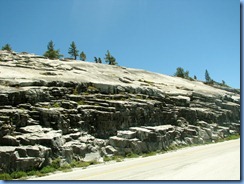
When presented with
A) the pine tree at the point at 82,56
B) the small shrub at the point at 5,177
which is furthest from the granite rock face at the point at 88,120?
the pine tree at the point at 82,56

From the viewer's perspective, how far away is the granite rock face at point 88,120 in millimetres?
18969

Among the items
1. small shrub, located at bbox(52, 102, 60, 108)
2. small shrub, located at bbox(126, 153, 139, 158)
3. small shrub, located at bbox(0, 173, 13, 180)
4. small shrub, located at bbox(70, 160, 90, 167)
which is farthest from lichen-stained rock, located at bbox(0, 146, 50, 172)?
small shrub, located at bbox(126, 153, 139, 158)

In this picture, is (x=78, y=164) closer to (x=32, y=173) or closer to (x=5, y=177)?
(x=32, y=173)

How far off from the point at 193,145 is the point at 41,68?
23.7m

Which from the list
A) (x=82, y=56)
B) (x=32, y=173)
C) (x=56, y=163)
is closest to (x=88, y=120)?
(x=56, y=163)

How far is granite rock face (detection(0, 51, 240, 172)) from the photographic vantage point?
1897 centimetres

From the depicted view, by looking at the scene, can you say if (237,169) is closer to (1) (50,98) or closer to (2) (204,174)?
(2) (204,174)

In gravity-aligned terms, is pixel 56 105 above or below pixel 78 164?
above

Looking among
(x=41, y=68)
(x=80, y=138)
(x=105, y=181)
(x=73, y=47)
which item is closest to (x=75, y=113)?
(x=80, y=138)

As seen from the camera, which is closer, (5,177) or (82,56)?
(5,177)

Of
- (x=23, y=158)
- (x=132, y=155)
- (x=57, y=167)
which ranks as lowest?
(x=57, y=167)

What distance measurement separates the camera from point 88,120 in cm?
2442

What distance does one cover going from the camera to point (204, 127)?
3344 centimetres

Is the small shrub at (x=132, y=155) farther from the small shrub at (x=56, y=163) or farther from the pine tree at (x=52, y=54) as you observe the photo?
the pine tree at (x=52, y=54)
